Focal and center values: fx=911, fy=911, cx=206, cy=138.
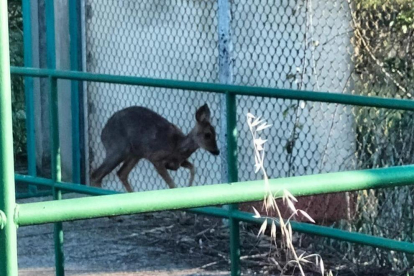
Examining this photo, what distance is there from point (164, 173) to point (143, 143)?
16.1 inches

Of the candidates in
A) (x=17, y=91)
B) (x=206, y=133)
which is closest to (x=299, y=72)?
(x=206, y=133)

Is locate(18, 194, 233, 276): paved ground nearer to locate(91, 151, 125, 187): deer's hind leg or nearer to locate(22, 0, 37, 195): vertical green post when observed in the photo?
locate(91, 151, 125, 187): deer's hind leg

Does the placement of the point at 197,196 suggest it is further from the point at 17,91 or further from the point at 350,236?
the point at 17,91

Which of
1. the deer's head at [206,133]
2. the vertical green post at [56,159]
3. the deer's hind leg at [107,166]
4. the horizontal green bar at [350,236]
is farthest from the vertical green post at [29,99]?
the horizontal green bar at [350,236]

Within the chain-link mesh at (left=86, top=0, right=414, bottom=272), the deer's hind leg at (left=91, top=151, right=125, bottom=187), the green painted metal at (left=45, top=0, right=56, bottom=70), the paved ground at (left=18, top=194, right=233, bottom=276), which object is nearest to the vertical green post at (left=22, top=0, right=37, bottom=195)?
the green painted metal at (left=45, top=0, right=56, bottom=70)

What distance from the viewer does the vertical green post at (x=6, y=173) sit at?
6.08 feet

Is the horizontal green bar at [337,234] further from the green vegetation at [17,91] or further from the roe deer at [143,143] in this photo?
the green vegetation at [17,91]

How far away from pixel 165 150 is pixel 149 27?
1.14 meters

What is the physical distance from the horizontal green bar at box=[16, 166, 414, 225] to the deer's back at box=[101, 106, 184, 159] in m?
5.91

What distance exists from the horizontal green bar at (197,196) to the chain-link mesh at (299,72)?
3710mm

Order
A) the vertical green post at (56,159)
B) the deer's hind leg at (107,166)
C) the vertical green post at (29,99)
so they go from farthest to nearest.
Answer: the vertical green post at (29,99) → the deer's hind leg at (107,166) → the vertical green post at (56,159)

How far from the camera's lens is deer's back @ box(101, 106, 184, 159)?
8234 mm

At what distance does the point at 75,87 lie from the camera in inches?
353

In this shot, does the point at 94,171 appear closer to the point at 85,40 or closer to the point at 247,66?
the point at 85,40
